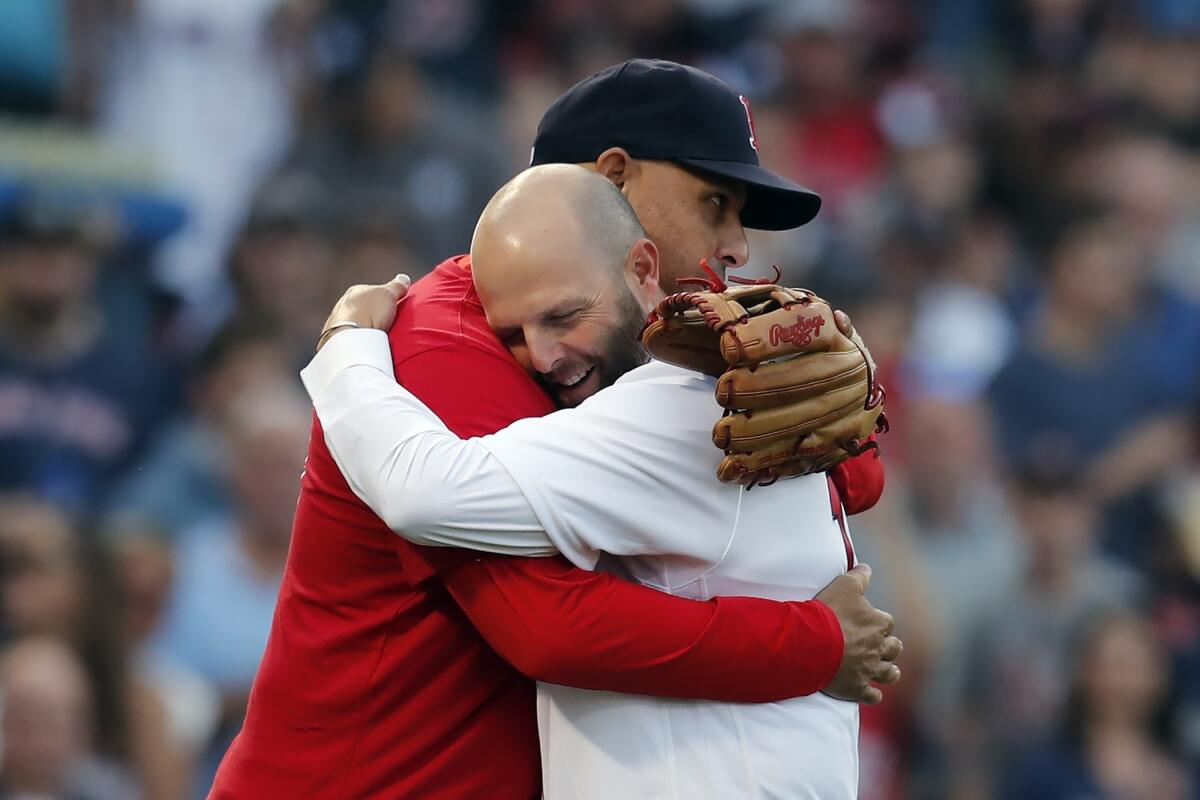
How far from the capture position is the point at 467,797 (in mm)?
2592

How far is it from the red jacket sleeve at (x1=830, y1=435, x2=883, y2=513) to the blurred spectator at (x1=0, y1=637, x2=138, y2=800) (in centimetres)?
257

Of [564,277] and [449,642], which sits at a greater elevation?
[564,277]

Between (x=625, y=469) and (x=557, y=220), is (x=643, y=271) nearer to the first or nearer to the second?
(x=557, y=220)

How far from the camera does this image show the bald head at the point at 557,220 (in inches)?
98.3

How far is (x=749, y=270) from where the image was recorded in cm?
708

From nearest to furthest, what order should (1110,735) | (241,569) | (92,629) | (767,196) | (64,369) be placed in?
(767,196)
(92,629)
(241,569)
(64,369)
(1110,735)

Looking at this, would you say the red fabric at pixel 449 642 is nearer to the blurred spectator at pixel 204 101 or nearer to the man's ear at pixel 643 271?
the man's ear at pixel 643 271

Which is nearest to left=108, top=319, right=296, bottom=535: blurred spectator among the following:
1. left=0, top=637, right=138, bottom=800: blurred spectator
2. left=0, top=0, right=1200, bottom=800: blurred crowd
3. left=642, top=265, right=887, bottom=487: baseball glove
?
left=0, top=0, right=1200, bottom=800: blurred crowd

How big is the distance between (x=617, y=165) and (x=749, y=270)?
431 cm

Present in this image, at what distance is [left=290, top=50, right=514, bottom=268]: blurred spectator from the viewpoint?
22.8 ft

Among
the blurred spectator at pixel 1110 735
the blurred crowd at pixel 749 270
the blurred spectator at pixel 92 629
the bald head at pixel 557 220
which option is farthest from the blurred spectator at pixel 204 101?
the bald head at pixel 557 220

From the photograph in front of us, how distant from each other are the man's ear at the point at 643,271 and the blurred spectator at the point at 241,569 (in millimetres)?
2880

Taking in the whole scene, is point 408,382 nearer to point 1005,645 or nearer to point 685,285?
point 685,285

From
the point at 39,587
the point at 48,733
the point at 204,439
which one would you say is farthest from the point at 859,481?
the point at 204,439
